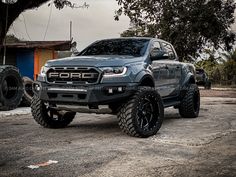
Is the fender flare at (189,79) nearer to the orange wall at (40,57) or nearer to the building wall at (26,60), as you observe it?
the orange wall at (40,57)

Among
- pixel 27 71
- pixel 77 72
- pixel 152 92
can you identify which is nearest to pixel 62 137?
pixel 77 72

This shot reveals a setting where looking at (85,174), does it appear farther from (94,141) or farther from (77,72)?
(77,72)

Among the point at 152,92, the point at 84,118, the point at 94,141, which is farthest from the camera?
the point at 84,118

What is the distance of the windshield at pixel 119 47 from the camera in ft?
28.4

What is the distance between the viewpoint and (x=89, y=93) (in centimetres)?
730

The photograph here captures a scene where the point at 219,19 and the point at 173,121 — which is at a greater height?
the point at 219,19

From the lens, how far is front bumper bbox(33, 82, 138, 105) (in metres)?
7.31

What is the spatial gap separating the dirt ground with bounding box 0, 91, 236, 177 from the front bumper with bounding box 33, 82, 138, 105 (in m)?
0.66

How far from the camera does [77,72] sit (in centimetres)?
753

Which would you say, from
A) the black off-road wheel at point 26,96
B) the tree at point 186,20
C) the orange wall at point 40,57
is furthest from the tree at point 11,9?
the tree at point 186,20

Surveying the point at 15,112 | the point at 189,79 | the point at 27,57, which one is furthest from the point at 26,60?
the point at 189,79

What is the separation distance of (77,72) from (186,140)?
2207mm

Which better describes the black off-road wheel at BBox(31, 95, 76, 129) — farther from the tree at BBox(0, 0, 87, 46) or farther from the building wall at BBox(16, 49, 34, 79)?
the building wall at BBox(16, 49, 34, 79)

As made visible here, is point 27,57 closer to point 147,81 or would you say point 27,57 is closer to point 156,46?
point 156,46
